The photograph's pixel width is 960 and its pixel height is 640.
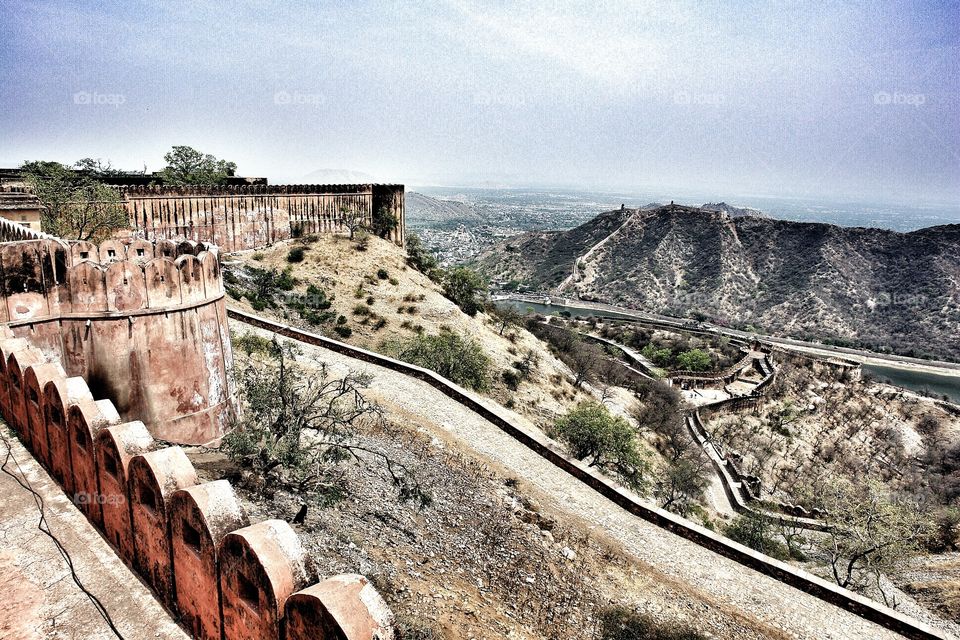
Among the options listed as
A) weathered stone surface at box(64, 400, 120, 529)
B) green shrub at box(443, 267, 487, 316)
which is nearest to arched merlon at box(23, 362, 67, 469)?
weathered stone surface at box(64, 400, 120, 529)

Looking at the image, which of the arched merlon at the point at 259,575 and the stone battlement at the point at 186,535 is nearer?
the stone battlement at the point at 186,535

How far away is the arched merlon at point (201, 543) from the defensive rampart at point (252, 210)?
26.0 meters

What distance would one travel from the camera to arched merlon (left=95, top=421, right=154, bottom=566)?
18.7 ft

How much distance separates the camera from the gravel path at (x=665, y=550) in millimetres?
11203

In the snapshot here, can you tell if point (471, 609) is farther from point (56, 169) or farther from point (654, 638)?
point (56, 169)

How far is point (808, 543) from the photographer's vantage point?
76.3 feet

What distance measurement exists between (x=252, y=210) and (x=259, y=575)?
3610 centimetres

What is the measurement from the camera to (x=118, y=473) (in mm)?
5859

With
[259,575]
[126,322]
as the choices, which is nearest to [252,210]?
[126,322]

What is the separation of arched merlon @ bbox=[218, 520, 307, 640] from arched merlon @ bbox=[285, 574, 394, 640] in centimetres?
19

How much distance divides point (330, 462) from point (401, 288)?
22928 mm

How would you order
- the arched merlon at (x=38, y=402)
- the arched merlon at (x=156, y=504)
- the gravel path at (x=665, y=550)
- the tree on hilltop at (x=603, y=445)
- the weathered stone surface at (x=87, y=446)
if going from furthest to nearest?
the tree on hilltop at (x=603, y=445)
the gravel path at (x=665, y=550)
the arched merlon at (x=38, y=402)
the weathered stone surface at (x=87, y=446)
the arched merlon at (x=156, y=504)

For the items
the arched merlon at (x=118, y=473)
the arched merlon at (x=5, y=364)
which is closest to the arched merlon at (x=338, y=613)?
the arched merlon at (x=118, y=473)

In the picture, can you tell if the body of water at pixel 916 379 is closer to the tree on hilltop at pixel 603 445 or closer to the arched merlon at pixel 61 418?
the tree on hilltop at pixel 603 445
